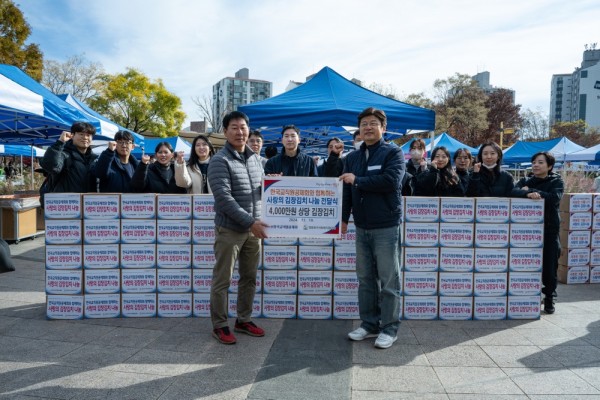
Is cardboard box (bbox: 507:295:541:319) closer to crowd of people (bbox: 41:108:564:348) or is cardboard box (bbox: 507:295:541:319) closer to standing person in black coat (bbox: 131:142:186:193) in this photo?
crowd of people (bbox: 41:108:564:348)

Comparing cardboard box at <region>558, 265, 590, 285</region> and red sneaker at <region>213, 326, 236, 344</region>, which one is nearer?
red sneaker at <region>213, 326, 236, 344</region>

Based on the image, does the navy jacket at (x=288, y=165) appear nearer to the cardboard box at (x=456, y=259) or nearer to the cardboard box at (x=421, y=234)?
the cardboard box at (x=421, y=234)

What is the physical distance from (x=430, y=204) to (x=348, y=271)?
3.70ft

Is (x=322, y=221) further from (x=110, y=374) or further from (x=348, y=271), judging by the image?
(x=110, y=374)

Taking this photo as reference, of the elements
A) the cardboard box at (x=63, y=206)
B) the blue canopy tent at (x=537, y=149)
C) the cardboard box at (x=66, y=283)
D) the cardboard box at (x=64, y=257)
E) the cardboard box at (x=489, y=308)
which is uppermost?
the blue canopy tent at (x=537, y=149)

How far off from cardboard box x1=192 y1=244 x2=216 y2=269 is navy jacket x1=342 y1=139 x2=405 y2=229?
1648 mm

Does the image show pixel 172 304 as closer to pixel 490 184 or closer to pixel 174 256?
pixel 174 256

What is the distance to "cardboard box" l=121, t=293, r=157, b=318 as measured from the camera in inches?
177

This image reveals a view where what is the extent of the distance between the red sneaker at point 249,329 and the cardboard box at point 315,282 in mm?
694

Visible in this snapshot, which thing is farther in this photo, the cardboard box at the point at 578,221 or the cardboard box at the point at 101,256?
the cardboard box at the point at 578,221

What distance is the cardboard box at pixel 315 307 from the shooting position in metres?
4.54

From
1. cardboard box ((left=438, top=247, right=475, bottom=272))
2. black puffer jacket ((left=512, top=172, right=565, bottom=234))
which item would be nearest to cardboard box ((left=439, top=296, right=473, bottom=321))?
cardboard box ((left=438, top=247, right=475, bottom=272))

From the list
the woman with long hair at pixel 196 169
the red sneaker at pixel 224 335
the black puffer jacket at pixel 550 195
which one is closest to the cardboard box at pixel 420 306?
the black puffer jacket at pixel 550 195

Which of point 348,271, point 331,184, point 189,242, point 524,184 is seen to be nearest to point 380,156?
point 331,184
